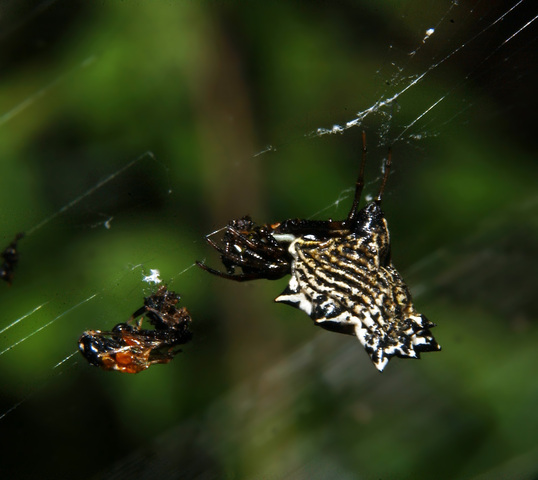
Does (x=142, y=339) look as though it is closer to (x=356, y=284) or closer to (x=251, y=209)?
(x=356, y=284)

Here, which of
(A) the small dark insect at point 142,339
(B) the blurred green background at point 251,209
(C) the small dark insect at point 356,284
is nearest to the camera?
(C) the small dark insect at point 356,284

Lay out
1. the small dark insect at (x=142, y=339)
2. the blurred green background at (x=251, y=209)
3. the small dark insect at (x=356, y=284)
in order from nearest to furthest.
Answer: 1. the small dark insect at (x=356, y=284)
2. the small dark insect at (x=142, y=339)
3. the blurred green background at (x=251, y=209)

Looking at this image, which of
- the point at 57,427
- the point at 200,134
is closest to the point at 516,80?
the point at 200,134

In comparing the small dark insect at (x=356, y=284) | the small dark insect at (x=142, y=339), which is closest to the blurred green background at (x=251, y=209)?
the small dark insect at (x=142, y=339)

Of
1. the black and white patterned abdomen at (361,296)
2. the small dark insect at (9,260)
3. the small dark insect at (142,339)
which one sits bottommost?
the black and white patterned abdomen at (361,296)

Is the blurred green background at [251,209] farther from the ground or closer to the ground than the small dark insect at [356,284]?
farther from the ground

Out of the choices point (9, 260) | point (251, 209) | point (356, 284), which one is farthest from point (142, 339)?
point (251, 209)

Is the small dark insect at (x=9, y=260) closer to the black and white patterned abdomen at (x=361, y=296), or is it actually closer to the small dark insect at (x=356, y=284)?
the small dark insect at (x=356, y=284)
